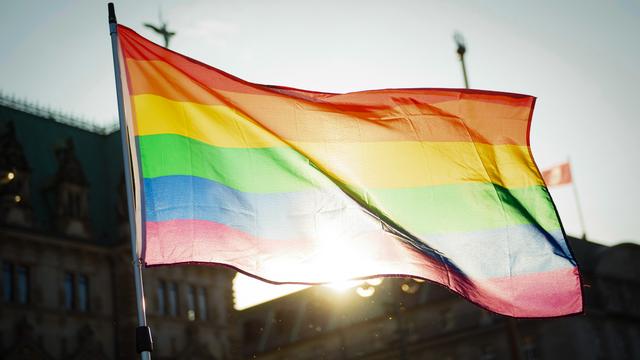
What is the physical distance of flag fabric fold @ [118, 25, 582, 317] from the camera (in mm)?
9625

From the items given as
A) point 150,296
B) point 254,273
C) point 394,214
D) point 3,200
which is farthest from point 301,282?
point 150,296

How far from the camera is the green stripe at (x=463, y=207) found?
10500 millimetres

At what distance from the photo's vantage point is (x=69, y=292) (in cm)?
4259

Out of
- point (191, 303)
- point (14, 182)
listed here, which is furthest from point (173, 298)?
point (14, 182)

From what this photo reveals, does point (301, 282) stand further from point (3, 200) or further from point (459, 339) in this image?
point (459, 339)

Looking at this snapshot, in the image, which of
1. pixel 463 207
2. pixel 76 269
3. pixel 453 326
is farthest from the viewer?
pixel 453 326

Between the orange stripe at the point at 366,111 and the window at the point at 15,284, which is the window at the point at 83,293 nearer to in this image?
the window at the point at 15,284

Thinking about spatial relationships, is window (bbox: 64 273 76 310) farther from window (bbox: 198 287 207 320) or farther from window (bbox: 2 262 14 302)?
window (bbox: 198 287 207 320)

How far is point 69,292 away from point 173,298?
6075mm

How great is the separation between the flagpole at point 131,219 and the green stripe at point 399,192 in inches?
30.8

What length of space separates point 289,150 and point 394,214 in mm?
1418

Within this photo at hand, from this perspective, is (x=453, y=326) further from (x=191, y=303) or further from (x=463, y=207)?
(x=463, y=207)

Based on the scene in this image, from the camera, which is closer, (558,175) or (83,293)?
(83,293)

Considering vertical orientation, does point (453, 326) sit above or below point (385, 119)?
below
